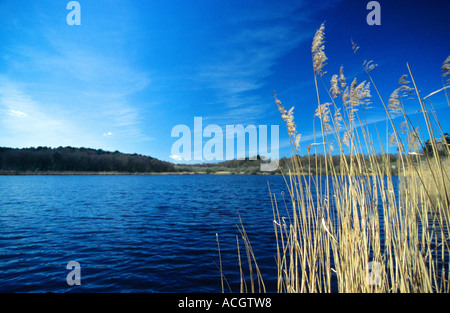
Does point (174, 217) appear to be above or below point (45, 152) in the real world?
below

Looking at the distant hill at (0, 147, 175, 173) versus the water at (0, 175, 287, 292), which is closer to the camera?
the water at (0, 175, 287, 292)

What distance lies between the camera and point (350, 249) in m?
2.43

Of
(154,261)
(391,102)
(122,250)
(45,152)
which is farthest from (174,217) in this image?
(45,152)

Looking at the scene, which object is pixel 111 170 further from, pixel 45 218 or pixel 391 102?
pixel 391 102

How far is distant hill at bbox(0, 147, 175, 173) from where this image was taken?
73812 millimetres

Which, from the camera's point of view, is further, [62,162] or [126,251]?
[62,162]

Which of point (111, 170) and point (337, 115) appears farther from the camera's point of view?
point (111, 170)

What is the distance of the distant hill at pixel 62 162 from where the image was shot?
7381 cm

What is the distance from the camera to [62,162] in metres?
80.9

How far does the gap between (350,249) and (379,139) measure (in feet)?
4.65

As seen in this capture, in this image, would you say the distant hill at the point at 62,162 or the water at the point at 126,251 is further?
the distant hill at the point at 62,162
